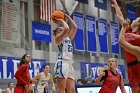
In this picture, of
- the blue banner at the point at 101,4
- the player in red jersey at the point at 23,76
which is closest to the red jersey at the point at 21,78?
the player in red jersey at the point at 23,76

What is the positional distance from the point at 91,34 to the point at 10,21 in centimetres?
514

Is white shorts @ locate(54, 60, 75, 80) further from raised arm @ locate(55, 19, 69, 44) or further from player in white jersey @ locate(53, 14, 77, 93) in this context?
raised arm @ locate(55, 19, 69, 44)

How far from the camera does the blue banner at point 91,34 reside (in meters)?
17.3

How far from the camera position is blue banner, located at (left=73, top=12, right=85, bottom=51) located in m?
16.5

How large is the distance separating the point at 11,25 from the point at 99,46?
5.91 m

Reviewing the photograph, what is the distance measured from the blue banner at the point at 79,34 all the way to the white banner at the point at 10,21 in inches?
128

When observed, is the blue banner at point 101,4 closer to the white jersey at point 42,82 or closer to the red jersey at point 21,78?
the white jersey at point 42,82

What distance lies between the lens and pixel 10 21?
45.9 feet

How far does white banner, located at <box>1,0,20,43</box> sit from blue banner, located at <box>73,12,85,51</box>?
3.25 m

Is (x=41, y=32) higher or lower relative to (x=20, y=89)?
higher

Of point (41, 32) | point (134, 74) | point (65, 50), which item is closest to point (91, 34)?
point (41, 32)

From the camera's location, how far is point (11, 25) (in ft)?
46.0

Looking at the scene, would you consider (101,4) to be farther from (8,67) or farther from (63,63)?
(63,63)

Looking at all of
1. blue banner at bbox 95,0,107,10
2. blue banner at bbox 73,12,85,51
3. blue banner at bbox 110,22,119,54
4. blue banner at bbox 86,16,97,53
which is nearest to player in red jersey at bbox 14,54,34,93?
blue banner at bbox 73,12,85,51
